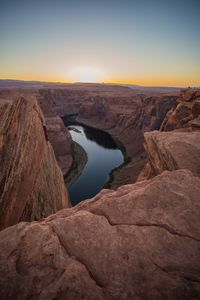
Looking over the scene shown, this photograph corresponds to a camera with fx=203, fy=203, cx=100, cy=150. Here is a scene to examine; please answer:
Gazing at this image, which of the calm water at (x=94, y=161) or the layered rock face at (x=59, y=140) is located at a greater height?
the layered rock face at (x=59, y=140)

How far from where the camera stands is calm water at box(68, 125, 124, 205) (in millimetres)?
45303

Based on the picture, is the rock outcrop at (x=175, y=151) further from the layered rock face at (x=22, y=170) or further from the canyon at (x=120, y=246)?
the layered rock face at (x=22, y=170)

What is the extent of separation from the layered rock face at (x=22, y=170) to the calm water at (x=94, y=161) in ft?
81.3

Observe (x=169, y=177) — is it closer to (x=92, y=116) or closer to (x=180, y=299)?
(x=180, y=299)

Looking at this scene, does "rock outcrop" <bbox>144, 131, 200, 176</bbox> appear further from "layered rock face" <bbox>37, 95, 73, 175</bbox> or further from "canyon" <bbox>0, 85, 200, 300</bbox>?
"layered rock face" <bbox>37, 95, 73, 175</bbox>

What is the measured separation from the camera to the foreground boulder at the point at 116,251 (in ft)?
14.6

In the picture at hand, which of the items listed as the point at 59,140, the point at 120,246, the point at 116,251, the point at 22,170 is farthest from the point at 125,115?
the point at 116,251

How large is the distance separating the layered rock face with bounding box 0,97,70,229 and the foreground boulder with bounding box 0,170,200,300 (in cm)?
548

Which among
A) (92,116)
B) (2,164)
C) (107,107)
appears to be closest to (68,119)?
(92,116)

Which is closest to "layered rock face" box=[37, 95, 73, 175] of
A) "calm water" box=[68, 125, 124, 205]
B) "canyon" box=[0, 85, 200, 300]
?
"calm water" box=[68, 125, 124, 205]

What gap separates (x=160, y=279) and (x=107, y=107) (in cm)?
12276

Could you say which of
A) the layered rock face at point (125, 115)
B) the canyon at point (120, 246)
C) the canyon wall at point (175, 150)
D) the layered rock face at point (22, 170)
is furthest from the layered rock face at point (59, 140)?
the canyon at point (120, 246)

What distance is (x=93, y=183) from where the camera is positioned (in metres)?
48.7

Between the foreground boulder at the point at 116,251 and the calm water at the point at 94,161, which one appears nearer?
the foreground boulder at the point at 116,251
